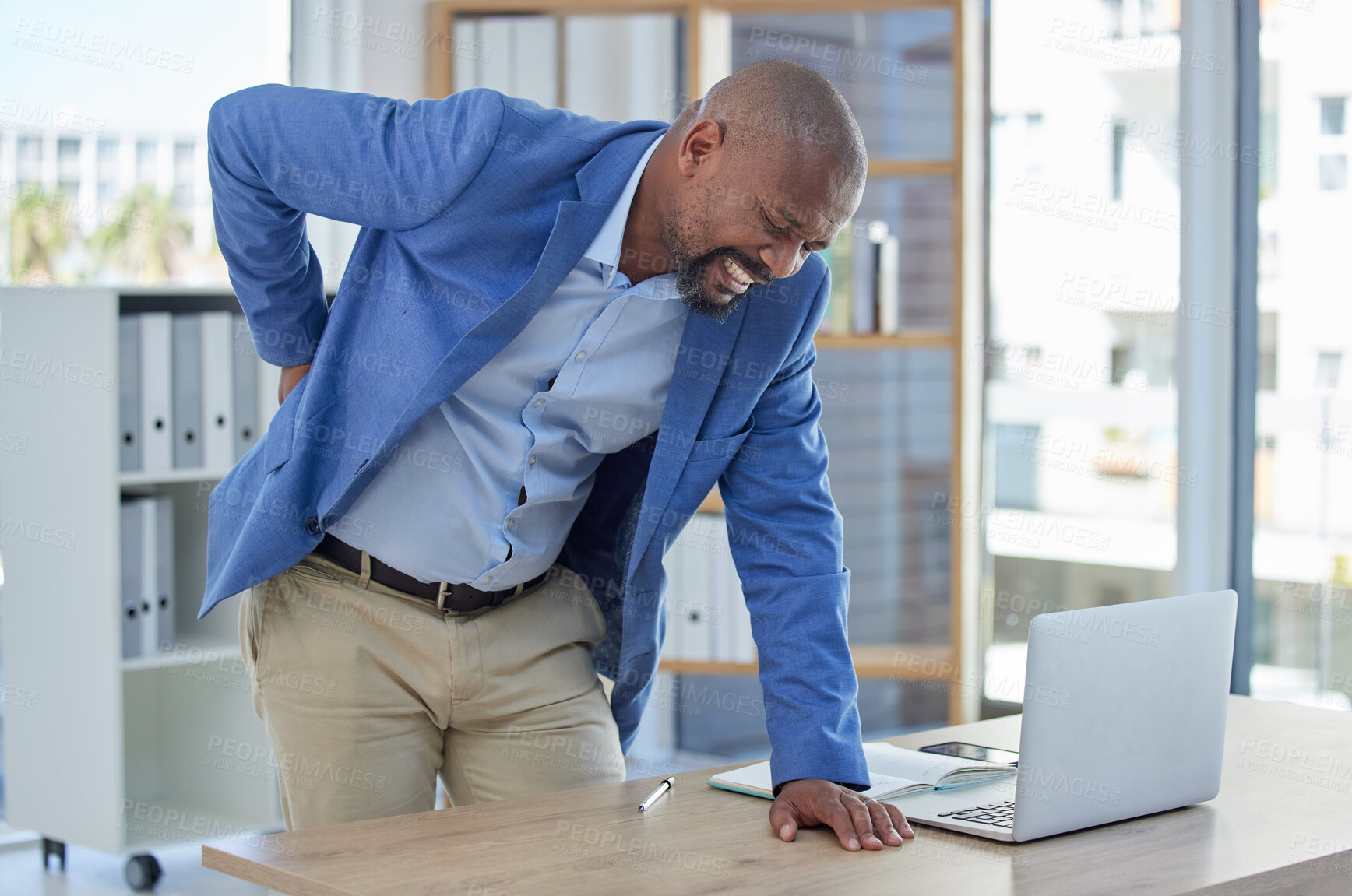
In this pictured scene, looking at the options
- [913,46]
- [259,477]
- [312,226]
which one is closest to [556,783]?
[259,477]

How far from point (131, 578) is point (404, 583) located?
5.23 ft

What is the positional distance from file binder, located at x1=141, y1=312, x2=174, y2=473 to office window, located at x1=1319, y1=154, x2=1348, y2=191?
108 inches

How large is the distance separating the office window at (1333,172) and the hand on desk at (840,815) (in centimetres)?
243

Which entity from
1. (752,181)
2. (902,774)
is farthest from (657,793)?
(752,181)

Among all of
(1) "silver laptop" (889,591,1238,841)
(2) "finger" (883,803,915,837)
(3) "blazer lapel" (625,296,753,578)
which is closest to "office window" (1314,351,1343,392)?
(1) "silver laptop" (889,591,1238,841)

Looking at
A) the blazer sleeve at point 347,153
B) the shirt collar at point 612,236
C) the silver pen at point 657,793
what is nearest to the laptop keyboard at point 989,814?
the silver pen at point 657,793

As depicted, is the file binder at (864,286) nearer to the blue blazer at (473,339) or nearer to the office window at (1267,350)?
the office window at (1267,350)

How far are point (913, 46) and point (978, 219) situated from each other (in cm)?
61

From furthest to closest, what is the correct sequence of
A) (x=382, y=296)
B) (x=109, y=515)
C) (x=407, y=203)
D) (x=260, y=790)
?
(x=260, y=790) < (x=109, y=515) < (x=382, y=296) < (x=407, y=203)

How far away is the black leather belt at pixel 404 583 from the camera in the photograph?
156 centimetres

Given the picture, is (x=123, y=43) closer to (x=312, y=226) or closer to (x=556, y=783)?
(x=312, y=226)

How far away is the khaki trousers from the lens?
1.54 meters

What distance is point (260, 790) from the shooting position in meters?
3.07

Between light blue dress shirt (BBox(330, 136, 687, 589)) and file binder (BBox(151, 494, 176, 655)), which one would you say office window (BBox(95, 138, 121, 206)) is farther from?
light blue dress shirt (BBox(330, 136, 687, 589))
